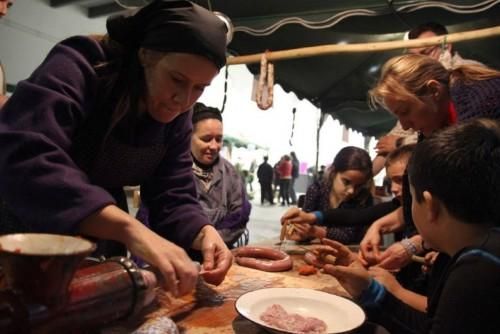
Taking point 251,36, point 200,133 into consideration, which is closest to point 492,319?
point 200,133

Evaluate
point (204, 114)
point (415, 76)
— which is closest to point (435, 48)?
point (415, 76)

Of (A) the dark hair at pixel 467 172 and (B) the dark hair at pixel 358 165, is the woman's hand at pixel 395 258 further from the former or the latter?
(B) the dark hair at pixel 358 165

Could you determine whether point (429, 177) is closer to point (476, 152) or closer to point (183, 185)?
point (476, 152)

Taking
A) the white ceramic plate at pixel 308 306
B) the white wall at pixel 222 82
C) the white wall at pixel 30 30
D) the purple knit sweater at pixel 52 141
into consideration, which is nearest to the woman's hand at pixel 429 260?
the white ceramic plate at pixel 308 306

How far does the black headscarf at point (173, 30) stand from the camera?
3.86 feet

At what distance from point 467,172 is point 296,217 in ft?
5.29

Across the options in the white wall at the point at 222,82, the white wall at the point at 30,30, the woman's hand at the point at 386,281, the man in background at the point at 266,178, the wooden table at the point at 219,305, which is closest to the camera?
A: the wooden table at the point at 219,305

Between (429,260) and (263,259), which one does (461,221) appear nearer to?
(429,260)

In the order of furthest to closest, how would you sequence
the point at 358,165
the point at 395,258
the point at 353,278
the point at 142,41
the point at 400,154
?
1. the point at 358,165
2. the point at 400,154
3. the point at 395,258
4. the point at 353,278
5. the point at 142,41

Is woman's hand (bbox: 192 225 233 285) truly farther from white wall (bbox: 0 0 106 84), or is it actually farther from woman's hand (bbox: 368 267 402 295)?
white wall (bbox: 0 0 106 84)

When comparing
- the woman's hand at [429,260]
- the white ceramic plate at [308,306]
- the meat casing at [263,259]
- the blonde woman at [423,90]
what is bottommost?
the meat casing at [263,259]

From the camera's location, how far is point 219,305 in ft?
4.20

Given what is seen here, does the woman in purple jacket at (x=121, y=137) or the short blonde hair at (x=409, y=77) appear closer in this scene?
the woman in purple jacket at (x=121, y=137)

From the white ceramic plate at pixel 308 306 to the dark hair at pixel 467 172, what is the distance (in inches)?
15.7
